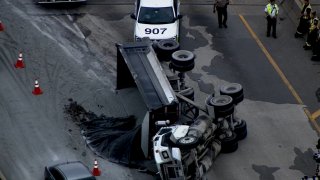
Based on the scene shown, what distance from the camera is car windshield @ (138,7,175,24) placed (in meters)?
31.7

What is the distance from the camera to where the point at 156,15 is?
105ft

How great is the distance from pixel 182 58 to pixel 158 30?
132 inches

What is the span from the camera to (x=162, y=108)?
25594 millimetres

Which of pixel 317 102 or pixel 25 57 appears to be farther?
pixel 25 57

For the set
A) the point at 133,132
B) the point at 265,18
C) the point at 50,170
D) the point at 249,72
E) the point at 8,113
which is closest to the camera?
the point at 50,170

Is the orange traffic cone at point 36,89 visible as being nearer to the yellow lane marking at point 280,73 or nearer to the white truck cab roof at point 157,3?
the white truck cab roof at point 157,3

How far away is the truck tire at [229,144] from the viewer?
26.6 metres

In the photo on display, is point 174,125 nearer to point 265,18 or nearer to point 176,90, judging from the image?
point 176,90

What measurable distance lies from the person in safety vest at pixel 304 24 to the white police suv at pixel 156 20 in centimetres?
488

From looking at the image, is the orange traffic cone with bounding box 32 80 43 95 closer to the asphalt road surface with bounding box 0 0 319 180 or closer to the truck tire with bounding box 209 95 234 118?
the asphalt road surface with bounding box 0 0 319 180

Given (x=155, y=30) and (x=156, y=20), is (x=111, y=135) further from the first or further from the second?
(x=156, y=20)

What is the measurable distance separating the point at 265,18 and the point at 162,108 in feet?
37.3

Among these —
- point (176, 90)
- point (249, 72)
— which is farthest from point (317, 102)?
point (176, 90)

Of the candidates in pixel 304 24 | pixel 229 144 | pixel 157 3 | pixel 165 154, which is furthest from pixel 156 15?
pixel 165 154
